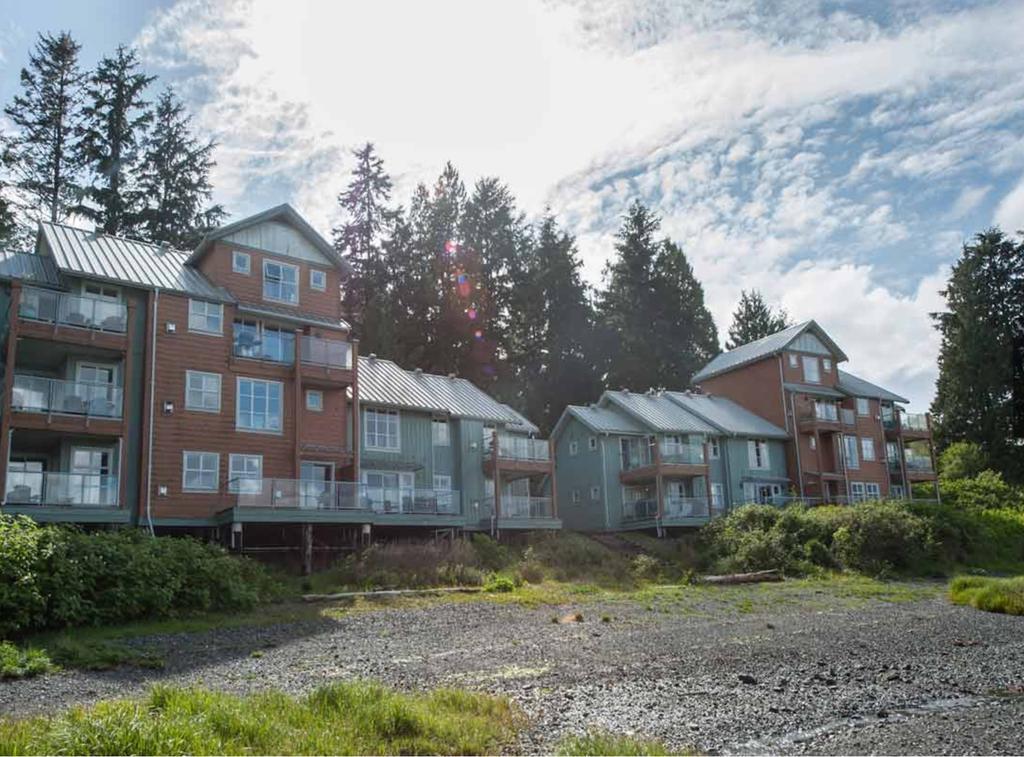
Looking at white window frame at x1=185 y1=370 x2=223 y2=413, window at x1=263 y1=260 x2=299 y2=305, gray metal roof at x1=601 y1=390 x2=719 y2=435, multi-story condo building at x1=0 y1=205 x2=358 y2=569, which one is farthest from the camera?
gray metal roof at x1=601 y1=390 x2=719 y2=435

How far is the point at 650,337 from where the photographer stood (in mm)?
66875

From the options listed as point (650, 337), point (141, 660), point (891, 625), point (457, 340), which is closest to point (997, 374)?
point (650, 337)

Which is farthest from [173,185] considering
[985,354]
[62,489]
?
[985,354]

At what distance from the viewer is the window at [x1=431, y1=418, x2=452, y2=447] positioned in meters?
38.8

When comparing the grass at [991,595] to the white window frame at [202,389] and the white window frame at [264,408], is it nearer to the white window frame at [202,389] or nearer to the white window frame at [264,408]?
the white window frame at [264,408]

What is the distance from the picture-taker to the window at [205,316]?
103 ft

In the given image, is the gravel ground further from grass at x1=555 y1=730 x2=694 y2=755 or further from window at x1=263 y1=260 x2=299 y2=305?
window at x1=263 y1=260 x2=299 y2=305

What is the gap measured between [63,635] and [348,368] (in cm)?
1753

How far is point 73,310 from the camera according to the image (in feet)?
93.3

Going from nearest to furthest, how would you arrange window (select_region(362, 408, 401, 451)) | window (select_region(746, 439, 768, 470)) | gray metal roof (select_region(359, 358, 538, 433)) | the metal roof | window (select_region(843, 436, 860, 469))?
the metal roof, window (select_region(362, 408, 401, 451)), gray metal roof (select_region(359, 358, 538, 433)), window (select_region(746, 439, 768, 470)), window (select_region(843, 436, 860, 469))

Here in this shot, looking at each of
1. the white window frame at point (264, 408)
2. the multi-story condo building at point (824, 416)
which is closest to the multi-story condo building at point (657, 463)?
the multi-story condo building at point (824, 416)

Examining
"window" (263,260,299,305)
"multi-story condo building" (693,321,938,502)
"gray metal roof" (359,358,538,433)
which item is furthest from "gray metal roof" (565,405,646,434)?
"window" (263,260,299,305)

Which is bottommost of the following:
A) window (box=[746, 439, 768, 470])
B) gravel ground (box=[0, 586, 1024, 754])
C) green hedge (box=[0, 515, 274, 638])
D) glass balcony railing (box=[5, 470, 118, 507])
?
gravel ground (box=[0, 586, 1024, 754])

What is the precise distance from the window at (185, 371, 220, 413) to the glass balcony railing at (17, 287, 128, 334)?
9.27ft
